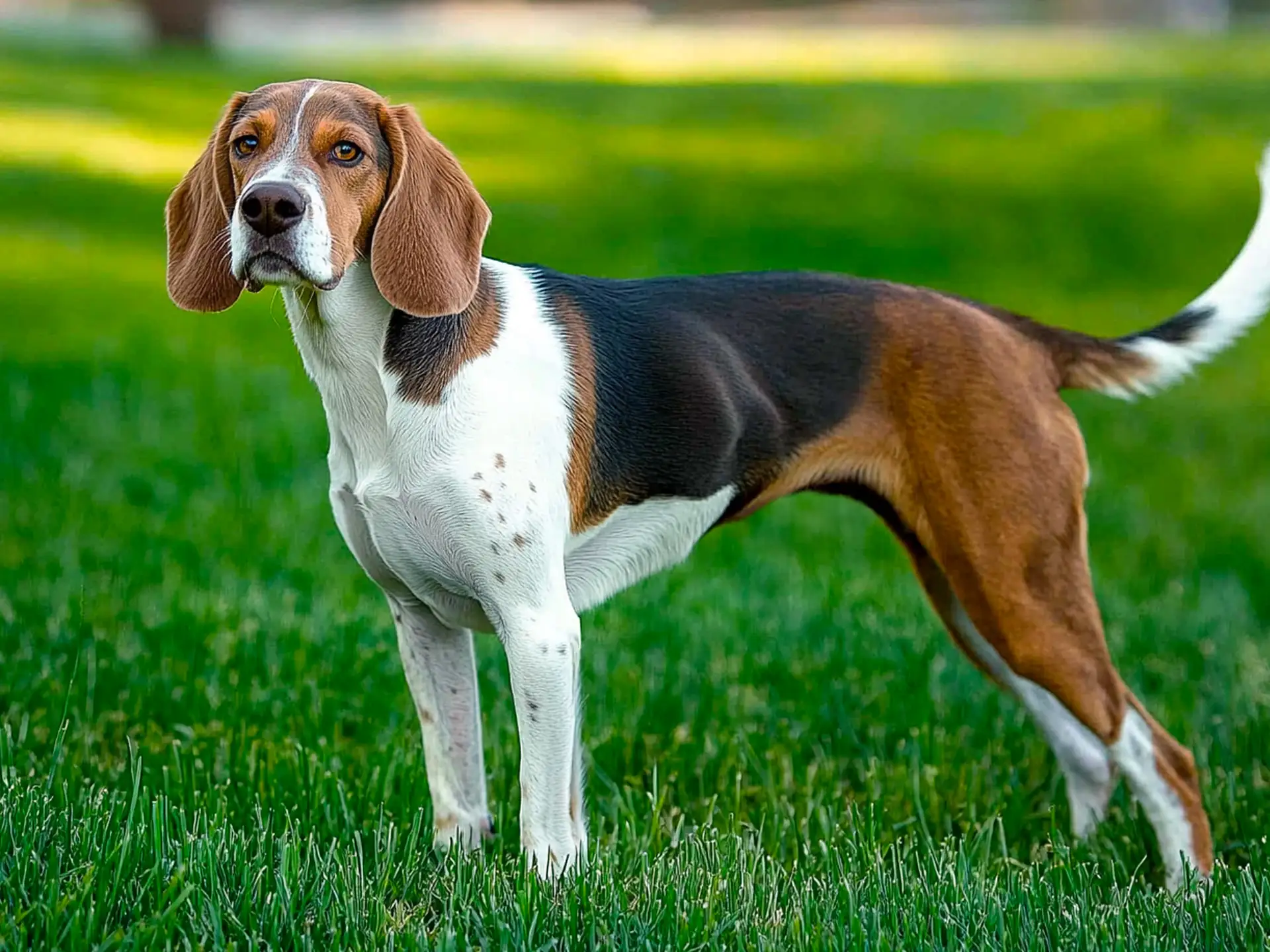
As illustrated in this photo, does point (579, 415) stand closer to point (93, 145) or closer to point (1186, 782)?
point (1186, 782)

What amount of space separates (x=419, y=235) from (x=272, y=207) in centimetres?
37

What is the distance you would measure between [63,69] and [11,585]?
23.2m

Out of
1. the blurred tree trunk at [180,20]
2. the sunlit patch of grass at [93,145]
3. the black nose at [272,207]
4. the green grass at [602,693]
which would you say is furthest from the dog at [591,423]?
the blurred tree trunk at [180,20]

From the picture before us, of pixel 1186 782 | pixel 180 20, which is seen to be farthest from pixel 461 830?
pixel 180 20

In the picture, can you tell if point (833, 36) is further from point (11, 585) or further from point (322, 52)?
point (11, 585)

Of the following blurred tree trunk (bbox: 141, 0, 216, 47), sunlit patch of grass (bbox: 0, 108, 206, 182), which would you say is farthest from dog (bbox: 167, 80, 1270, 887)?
blurred tree trunk (bbox: 141, 0, 216, 47)

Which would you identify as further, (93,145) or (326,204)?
(93,145)

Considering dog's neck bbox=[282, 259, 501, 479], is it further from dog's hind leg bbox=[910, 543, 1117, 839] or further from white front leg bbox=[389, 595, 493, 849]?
dog's hind leg bbox=[910, 543, 1117, 839]

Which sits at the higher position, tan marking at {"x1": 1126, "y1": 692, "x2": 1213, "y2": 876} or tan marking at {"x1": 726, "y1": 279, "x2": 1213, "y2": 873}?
tan marking at {"x1": 726, "y1": 279, "x2": 1213, "y2": 873}

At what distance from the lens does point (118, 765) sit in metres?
4.69

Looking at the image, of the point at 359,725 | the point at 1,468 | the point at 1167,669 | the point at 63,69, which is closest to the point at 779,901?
the point at 359,725

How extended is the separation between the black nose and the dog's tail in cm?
231

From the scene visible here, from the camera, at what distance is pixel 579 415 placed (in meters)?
3.95

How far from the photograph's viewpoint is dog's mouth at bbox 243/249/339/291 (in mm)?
3406
